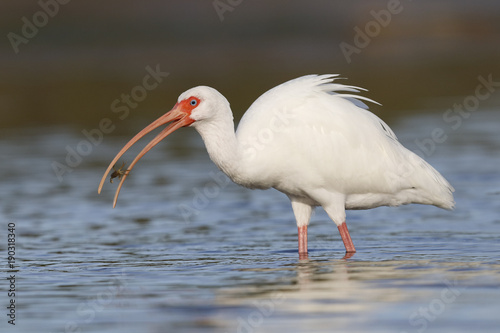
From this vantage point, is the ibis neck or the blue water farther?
the ibis neck

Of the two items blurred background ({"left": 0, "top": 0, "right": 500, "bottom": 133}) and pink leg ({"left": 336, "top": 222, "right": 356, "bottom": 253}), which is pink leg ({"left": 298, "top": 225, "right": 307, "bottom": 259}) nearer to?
pink leg ({"left": 336, "top": 222, "right": 356, "bottom": 253})

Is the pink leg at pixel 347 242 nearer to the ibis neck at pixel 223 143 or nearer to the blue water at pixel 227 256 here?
the blue water at pixel 227 256

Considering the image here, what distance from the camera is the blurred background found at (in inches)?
1234

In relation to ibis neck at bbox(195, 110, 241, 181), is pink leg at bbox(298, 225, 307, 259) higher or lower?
lower

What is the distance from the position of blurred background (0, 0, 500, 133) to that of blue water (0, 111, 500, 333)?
1131 cm

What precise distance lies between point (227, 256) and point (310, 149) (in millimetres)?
1375

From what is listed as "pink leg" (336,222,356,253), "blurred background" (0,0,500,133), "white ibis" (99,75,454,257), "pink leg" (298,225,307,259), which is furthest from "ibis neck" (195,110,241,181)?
"blurred background" (0,0,500,133)

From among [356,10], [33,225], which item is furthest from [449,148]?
[356,10]

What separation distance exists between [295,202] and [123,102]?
1737 centimetres

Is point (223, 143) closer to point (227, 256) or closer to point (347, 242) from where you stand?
point (227, 256)

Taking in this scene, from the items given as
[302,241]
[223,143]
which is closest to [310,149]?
[223,143]

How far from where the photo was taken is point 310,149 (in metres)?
11.4

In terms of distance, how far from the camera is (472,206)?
47.9 ft

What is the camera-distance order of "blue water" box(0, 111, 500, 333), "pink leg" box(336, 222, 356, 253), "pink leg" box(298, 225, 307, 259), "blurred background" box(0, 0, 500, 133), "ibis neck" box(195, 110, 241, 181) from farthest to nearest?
1. "blurred background" box(0, 0, 500, 133)
2. "pink leg" box(298, 225, 307, 259)
3. "pink leg" box(336, 222, 356, 253)
4. "ibis neck" box(195, 110, 241, 181)
5. "blue water" box(0, 111, 500, 333)
